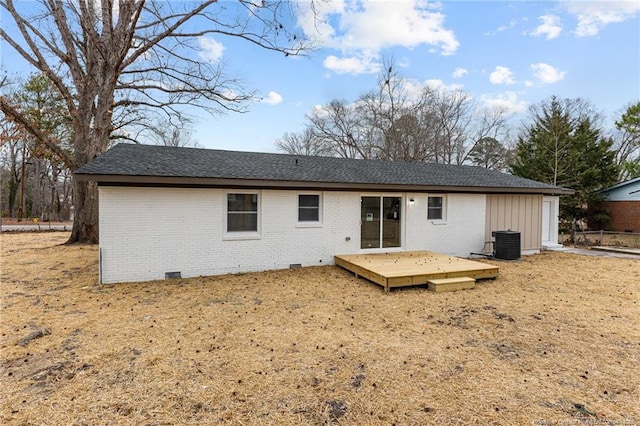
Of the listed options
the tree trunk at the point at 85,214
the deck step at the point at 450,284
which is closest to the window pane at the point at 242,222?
the deck step at the point at 450,284

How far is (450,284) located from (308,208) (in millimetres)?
3940

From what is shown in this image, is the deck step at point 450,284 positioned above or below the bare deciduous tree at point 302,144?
below

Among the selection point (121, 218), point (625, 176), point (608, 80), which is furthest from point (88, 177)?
point (625, 176)

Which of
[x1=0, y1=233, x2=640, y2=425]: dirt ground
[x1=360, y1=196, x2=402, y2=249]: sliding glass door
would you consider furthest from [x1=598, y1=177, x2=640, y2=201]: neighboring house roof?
[x1=360, y1=196, x2=402, y2=249]: sliding glass door

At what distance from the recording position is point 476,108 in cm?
2603

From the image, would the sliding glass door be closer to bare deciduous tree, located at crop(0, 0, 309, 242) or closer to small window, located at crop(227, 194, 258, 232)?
small window, located at crop(227, 194, 258, 232)

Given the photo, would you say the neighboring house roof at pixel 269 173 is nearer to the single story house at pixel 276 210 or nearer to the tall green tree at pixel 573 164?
the single story house at pixel 276 210

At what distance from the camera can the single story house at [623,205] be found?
1606cm

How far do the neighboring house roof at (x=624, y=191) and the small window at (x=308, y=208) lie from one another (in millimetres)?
17530

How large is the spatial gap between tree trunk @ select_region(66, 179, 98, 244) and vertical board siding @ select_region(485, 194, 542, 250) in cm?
1443

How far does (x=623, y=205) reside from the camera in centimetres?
1667

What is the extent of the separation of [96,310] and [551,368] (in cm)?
630

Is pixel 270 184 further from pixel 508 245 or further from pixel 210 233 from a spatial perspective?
pixel 508 245

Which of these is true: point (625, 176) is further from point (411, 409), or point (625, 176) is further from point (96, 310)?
point (96, 310)
